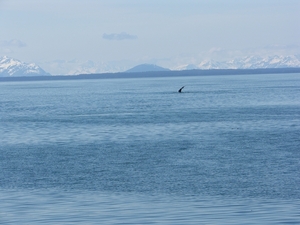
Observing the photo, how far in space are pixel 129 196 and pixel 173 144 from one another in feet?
46.9

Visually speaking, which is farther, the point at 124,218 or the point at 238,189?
the point at 238,189

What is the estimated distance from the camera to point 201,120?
5056cm

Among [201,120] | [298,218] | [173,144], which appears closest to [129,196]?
[298,218]

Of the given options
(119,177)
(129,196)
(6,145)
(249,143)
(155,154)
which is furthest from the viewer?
(6,145)

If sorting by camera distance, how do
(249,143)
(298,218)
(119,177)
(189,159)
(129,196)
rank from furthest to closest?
(249,143) < (189,159) < (119,177) < (129,196) < (298,218)

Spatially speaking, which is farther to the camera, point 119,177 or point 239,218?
point 119,177

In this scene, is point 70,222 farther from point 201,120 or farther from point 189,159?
point 201,120

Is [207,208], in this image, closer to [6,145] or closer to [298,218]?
[298,218]

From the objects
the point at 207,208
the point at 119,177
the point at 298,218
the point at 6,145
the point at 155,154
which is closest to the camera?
the point at 298,218

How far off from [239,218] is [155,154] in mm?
13186

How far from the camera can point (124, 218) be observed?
1855 cm

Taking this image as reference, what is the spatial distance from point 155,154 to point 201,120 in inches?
777

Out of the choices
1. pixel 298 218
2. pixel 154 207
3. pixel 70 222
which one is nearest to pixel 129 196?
pixel 154 207

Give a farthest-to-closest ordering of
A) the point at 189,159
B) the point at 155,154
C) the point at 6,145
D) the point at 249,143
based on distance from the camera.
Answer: the point at 6,145 < the point at 249,143 < the point at 155,154 < the point at 189,159
